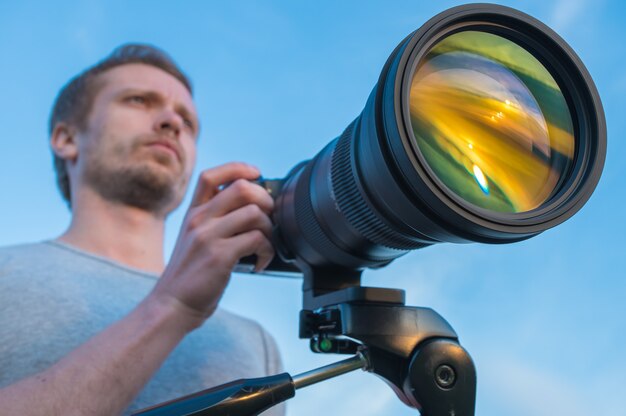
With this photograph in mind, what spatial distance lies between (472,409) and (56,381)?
555 millimetres

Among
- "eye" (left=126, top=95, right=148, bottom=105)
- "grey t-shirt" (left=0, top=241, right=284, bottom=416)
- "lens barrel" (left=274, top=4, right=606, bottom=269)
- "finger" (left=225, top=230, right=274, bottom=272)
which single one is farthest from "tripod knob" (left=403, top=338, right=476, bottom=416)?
"eye" (left=126, top=95, right=148, bottom=105)

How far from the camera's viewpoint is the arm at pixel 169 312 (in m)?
0.75

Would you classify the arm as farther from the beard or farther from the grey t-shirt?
the beard

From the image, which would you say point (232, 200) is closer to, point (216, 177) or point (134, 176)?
point (216, 177)

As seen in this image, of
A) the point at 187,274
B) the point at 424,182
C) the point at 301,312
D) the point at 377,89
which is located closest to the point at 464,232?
the point at 424,182

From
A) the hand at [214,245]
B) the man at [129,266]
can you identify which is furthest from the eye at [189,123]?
the hand at [214,245]

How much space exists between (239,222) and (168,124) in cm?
71

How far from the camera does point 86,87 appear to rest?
5.74 ft

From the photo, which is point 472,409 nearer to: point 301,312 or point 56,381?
point 301,312

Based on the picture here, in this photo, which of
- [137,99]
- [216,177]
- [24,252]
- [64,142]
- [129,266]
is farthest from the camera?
[64,142]

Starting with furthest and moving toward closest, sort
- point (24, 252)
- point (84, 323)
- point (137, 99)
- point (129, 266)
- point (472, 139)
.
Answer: point (137, 99) → point (129, 266) → point (24, 252) → point (84, 323) → point (472, 139)

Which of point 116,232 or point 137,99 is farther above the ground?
point 137,99

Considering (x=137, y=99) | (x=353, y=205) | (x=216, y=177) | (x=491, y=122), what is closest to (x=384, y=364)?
(x=353, y=205)

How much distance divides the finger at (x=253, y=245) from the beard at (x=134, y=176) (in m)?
0.63
